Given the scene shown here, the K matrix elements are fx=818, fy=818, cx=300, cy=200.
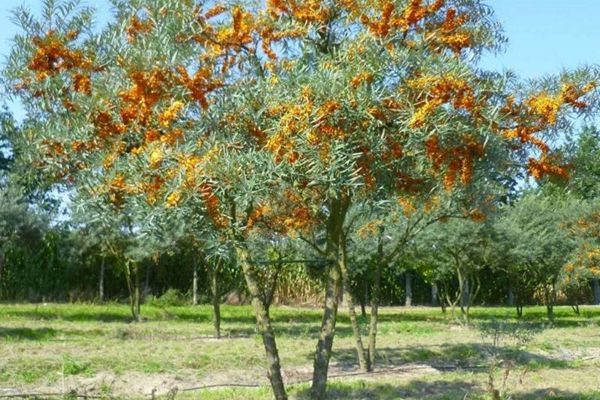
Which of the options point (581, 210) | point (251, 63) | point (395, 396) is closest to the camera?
point (251, 63)

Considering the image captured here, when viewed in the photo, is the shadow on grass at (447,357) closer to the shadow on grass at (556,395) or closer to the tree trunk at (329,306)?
the shadow on grass at (556,395)

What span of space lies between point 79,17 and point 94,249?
26176 millimetres

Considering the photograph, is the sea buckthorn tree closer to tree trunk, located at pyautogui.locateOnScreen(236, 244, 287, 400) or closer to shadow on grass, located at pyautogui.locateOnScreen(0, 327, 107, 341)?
tree trunk, located at pyautogui.locateOnScreen(236, 244, 287, 400)

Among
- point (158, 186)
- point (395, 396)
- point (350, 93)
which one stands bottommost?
point (395, 396)

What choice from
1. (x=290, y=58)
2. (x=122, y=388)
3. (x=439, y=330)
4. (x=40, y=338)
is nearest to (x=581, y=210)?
(x=439, y=330)

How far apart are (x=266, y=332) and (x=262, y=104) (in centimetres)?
230

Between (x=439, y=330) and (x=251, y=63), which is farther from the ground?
(x=251, y=63)

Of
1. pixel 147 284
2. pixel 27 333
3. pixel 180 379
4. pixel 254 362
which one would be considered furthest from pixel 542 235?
pixel 180 379

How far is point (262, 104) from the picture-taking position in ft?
21.4

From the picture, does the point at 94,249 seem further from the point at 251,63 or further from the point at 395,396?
the point at 251,63

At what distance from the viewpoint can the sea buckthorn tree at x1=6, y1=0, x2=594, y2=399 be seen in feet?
19.6

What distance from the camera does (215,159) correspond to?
19.1 feet

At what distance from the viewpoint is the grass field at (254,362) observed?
1078 centimetres

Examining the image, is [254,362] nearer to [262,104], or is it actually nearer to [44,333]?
[44,333]
